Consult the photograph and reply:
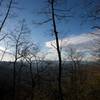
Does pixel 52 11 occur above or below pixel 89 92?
above

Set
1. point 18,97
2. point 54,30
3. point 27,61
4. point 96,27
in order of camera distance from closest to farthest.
→ point 96,27, point 54,30, point 27,61, point 18,97

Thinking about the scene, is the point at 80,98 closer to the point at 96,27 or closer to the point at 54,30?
the point at 54,30

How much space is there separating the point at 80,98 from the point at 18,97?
14.4 m

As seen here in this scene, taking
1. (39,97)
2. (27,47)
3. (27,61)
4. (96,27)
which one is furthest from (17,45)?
(96,27)

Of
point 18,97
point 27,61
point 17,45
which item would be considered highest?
point 17,45

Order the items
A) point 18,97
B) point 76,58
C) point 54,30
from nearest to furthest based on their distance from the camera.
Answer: point 54,30
point 18,97
point 76,58

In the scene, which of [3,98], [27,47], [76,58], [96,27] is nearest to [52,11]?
[96,27]

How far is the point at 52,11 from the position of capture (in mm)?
17406

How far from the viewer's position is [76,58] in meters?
57.0

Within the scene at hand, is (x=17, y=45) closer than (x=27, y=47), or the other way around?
(x=17, y=45)

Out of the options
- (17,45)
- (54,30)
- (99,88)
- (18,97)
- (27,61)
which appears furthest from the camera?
(18,97)

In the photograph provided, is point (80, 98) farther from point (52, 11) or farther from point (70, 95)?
point (52, 11)

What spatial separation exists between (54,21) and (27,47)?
16.7 metres

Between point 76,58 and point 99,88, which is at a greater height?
point 76,58
